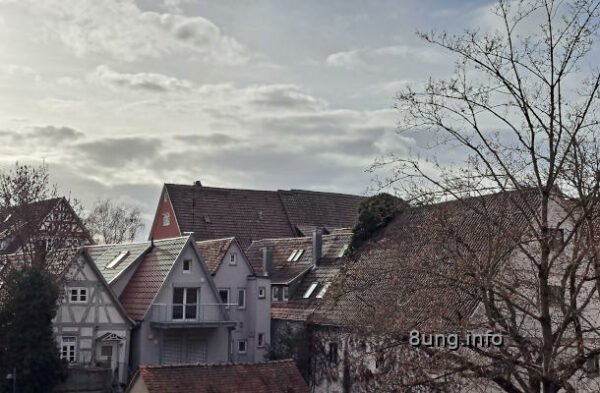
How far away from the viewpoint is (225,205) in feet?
151

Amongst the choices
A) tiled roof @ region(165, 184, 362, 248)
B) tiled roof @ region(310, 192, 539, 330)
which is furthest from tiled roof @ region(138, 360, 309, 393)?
tiled roof @ region(165, 184, 362, 248)

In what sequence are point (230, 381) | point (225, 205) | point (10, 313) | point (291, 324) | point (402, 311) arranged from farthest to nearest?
point (225, 205) → point (291, 324) → point (10, 313) → point (230, 381) → point (402, 311)

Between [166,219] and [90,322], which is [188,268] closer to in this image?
[90,322]

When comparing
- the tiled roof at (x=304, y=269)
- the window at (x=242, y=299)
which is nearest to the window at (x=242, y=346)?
the window at (x=242, y=299)

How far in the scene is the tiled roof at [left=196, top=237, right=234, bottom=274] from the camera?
110 feet

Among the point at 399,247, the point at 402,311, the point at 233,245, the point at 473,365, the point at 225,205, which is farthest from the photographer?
the point at 225,205

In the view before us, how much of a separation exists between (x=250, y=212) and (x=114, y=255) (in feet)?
41.0

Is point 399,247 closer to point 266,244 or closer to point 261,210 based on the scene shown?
point 266,244

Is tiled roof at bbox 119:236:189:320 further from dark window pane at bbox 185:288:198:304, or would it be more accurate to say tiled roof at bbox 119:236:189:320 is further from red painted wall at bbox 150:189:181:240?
red painted wall at bbox 150:189:181:240

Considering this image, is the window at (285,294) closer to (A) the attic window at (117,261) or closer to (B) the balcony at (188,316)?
(B) the balcony at (188,316)

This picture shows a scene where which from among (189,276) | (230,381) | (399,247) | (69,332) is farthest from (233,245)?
(399,247)

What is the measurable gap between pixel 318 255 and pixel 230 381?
1393 centimetres

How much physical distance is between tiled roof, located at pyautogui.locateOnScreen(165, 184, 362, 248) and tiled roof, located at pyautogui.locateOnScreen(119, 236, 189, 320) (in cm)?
1010

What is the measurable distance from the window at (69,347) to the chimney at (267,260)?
10.2 meters
